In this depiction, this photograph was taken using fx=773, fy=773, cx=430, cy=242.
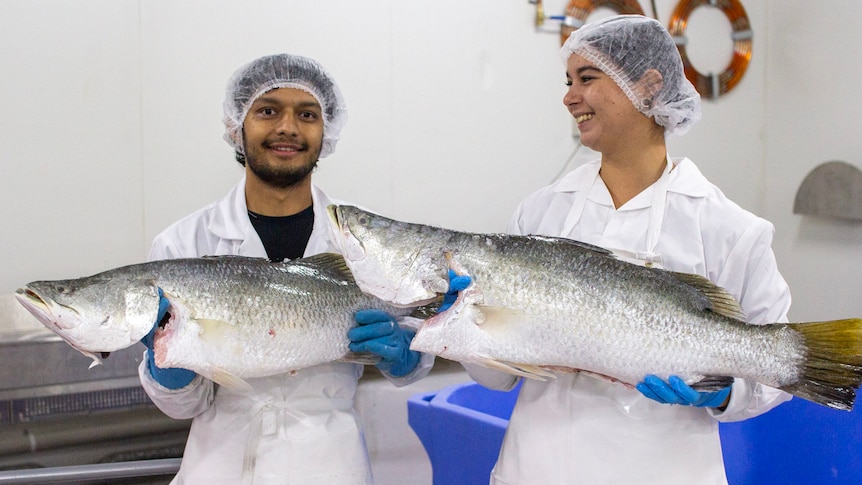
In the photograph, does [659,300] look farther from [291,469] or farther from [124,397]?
[124,397]

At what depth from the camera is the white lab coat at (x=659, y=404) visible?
5.53ft

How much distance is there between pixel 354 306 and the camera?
180 cm

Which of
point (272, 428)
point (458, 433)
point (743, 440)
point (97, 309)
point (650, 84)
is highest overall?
point (650, 84)

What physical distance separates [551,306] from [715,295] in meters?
0.35

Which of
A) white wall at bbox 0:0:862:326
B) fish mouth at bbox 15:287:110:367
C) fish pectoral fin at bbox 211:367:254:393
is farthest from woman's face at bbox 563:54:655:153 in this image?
white wall at bbox 0:0:862:326

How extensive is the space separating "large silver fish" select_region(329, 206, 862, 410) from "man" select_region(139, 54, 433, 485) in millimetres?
243

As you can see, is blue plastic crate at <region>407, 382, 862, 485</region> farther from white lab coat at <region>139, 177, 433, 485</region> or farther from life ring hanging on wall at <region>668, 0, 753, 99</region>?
life ring hanging on wall at <region>668, 0, 753, 99</region>

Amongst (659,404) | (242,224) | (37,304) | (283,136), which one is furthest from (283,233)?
(659,404)

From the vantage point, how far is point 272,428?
184 cm

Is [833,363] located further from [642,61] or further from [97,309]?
[97,309]

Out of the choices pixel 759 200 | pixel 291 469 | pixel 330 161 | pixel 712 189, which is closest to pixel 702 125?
pixel 759 200

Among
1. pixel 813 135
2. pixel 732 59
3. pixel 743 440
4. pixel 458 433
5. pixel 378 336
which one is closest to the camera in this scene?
pixel 378 336

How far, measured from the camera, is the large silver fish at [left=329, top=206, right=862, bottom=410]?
154 centimetres

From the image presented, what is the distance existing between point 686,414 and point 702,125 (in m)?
2.89
